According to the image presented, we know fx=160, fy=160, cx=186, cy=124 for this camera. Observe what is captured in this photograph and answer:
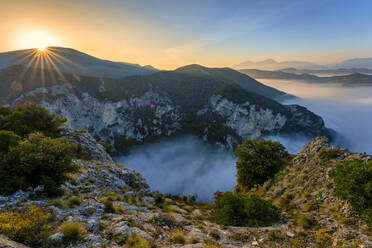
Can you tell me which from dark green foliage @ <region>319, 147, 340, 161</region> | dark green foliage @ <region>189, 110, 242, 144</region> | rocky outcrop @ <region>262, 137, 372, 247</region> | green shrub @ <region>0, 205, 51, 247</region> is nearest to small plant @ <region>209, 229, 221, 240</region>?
rocky outcrop @ <region>262, 137, 372, 247</region>

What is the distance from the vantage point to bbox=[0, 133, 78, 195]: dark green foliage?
9672 mm

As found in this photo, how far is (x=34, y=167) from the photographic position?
10.2 metres

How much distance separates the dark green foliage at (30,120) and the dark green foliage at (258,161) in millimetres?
27769

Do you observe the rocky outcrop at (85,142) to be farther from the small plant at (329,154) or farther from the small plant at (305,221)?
the small plant at (329,154)

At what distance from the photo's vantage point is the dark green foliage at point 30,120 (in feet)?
63.8

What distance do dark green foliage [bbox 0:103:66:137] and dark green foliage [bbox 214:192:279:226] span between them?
23.9 meters

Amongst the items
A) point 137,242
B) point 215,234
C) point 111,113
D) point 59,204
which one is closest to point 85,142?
point 59,204

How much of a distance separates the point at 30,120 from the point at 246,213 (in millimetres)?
29121

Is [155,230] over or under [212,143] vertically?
over

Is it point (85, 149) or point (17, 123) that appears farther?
point (85, 149)

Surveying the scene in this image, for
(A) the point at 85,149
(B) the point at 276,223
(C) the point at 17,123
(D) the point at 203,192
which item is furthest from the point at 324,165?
(D) the point at 203,192

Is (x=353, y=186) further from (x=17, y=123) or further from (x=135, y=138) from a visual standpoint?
(x=135, y=138)

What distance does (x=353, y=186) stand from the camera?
404 inches

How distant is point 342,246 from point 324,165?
1022 cm
